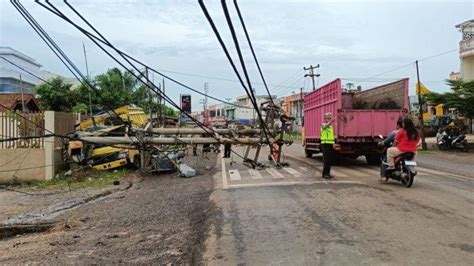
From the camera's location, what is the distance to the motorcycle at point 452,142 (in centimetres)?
2566

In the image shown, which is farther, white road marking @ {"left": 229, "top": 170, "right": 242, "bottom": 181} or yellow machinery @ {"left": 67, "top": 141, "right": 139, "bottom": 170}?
yellow machinery @ {"left": 67, "top": 141, "right": 139, "bottom": 170}

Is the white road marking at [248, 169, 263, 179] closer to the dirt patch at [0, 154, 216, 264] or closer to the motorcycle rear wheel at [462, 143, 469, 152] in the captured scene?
the dirt patch at [0, 154, 216, 264]

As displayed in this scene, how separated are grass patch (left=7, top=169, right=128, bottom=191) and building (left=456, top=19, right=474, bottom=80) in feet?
92.5

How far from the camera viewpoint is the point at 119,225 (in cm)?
855

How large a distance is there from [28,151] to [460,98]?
20675mm

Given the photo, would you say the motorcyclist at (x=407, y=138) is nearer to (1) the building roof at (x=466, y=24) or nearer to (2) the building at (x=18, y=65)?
(2) the building at (x=18, y=65)

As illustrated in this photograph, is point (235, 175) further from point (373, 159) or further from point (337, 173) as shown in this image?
point (373, 159)

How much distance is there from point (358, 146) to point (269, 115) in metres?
5.35

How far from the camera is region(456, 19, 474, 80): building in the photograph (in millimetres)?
35094

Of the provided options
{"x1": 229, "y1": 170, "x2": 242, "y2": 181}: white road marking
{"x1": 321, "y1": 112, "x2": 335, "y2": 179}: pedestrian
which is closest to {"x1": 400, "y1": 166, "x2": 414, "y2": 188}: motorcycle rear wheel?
{"x1": 321, "y1": 112, "x2": 335, "y2": 179}: pedestrian

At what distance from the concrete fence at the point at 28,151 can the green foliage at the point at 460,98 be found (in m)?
19.4

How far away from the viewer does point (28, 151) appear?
1659 cm

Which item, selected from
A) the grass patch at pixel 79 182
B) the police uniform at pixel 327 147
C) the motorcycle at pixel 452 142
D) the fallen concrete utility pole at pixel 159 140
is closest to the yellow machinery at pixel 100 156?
the grass patch at pixel 79 182

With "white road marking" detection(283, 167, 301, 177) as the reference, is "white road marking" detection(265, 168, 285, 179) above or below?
below
